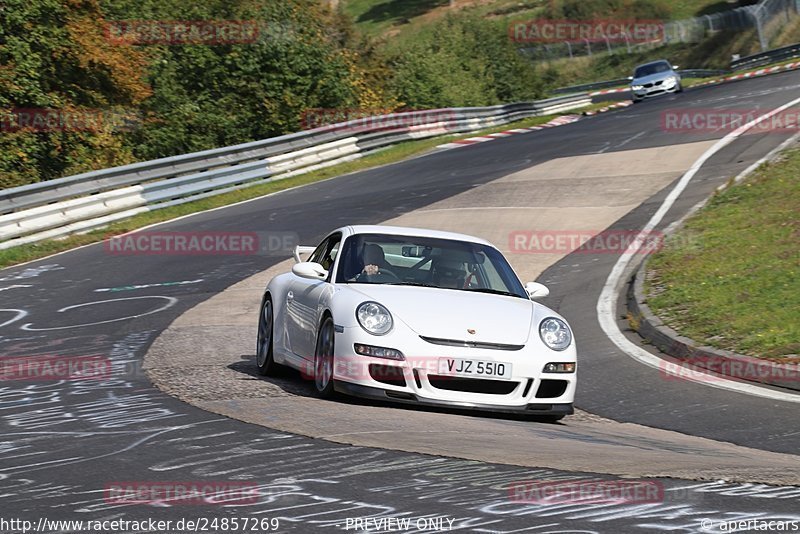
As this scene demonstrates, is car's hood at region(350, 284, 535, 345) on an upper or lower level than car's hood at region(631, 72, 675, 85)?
lower

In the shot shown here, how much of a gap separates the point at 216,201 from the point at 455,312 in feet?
59.2

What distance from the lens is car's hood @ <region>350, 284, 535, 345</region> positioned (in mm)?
8352

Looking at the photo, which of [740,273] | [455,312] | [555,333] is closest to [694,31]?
[740,273]

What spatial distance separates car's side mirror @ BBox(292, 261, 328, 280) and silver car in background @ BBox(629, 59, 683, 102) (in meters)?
39.5

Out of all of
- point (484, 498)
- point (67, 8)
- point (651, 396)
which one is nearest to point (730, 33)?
point (67, 8)

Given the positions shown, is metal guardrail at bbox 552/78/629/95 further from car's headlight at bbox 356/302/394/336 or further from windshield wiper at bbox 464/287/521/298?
car's headlight at bbox 356/302/394/336

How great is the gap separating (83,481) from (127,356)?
5.38m

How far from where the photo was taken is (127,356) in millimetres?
11055

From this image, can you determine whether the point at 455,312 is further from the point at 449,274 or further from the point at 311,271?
the point at 311,271

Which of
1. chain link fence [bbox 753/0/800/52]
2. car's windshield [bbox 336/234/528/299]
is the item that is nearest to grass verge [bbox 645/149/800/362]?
car's windshield [bbox 336/234/528/299]

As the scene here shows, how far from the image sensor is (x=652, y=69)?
157ft

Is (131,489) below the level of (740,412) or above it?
above

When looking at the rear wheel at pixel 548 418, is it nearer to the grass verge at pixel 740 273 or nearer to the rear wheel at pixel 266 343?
the rear wheel at pixel 266 343

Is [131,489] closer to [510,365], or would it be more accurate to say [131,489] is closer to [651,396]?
[510,365]
